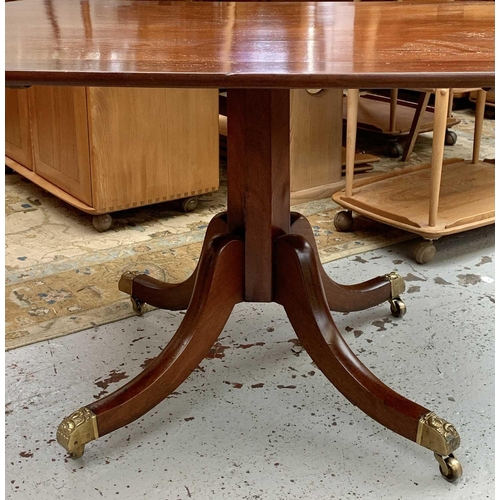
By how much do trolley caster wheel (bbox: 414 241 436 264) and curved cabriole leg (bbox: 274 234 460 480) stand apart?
823 millimetres

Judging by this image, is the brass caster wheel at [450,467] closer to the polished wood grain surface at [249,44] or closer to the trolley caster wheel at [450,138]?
the polished wood grain surface at [249,44]

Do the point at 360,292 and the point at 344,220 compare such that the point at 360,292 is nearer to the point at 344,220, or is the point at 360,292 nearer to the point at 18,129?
the point at 344,220

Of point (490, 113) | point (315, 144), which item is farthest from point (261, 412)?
point (490, 113)

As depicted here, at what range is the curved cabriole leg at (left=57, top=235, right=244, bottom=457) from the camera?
1378 millimetres

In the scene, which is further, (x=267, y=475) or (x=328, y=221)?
(x=328, y=221)

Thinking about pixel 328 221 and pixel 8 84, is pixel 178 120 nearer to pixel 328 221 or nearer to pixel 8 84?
pixel 328 221

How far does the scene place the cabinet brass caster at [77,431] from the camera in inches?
53.1

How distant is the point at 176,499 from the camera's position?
1287 millimetres

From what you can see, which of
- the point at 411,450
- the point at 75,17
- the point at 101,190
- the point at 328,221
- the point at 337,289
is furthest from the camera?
the point at 328,221

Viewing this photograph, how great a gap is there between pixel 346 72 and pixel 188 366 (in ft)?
2.35

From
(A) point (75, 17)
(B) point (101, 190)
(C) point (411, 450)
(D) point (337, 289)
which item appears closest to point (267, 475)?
(C) point (411, 450)

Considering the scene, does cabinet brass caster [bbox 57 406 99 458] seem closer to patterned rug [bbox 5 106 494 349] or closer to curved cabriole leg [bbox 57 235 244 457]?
curved cabriole leg [bbox 57 235 244 457]

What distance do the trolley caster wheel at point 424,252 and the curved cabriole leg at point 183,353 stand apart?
0.88 m

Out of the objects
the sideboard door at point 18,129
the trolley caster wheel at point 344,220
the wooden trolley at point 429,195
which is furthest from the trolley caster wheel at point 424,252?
the sideboard door at point 18,129
